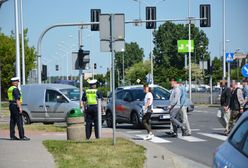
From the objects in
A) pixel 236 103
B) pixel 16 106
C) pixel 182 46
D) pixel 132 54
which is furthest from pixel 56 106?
pixel 132 54

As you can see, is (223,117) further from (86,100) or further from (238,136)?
(238,136)

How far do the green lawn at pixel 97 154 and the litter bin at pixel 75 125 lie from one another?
906 millimetres

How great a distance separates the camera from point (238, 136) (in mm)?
4945

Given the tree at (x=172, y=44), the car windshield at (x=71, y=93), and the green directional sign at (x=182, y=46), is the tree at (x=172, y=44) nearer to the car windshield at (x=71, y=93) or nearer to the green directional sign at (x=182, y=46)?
the green directional sign at (x=182, y=46)

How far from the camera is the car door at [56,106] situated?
2253 cm

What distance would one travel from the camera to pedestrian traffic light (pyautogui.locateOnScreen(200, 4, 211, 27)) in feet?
99.0

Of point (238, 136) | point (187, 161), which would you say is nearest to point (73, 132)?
point (187, 161)

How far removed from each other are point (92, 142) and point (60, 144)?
0.83 meters

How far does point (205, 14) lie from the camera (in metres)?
30.4

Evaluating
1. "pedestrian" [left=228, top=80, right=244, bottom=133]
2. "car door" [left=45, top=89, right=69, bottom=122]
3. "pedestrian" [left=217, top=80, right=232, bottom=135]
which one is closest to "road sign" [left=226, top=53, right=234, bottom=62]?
"car door" [left=45, top=89, right=69, bottom=122]

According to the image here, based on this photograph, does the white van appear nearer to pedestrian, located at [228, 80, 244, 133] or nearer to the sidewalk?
pedestrian, located at [228, 80, 244, 133]

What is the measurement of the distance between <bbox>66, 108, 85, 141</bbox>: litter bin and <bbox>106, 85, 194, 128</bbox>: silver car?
247 inches

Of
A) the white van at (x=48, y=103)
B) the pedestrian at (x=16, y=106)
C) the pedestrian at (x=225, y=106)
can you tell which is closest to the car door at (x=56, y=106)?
the white van at (x=48, y=103)

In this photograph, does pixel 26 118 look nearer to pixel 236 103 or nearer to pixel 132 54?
pixel 236 103
